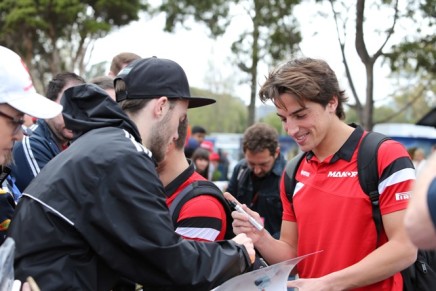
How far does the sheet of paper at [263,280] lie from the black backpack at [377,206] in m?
0.50

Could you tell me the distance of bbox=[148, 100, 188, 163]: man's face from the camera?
255 cm

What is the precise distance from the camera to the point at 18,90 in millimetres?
2211

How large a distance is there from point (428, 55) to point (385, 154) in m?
8.78

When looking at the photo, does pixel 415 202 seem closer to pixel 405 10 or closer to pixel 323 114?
pixel 323 114

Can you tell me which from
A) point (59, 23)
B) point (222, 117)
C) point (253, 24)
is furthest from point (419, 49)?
point (222, 117)

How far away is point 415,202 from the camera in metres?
1.40

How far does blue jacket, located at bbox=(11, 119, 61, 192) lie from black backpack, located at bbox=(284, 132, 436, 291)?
2.37 metres

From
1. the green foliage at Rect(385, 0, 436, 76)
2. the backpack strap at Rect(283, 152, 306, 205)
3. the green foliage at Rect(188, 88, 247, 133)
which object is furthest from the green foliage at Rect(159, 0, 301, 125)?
the green foliage at Rect(188, 88, 247, 133)

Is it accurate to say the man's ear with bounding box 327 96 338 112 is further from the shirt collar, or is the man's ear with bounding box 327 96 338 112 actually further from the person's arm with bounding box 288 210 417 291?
the person's arm with bounding box 288 210 417 291

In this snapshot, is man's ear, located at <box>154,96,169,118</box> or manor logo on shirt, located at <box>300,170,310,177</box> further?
manor logo on shirt, located at <box>300,170,310,177</box>

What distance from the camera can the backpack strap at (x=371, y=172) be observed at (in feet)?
8.57

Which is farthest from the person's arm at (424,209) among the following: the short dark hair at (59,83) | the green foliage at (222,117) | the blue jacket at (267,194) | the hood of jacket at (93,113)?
the green foliage at (222,117)

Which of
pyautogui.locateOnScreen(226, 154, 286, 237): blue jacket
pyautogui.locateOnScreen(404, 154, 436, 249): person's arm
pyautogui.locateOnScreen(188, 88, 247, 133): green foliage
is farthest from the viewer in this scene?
pyautogui.locateOnScreen(188, 88, 247, 133): green foliage

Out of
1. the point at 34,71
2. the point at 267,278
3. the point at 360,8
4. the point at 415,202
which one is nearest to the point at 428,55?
the point at 360,8
